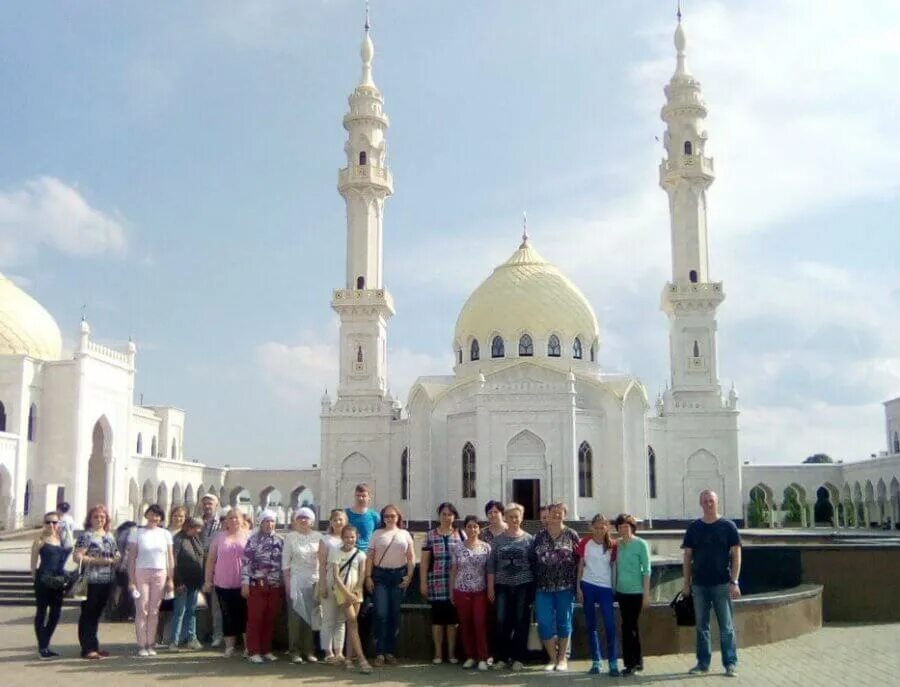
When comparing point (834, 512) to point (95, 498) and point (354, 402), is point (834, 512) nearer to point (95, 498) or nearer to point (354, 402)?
point (354, 402)

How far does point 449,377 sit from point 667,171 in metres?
13.3

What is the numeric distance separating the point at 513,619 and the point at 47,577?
16.1ft

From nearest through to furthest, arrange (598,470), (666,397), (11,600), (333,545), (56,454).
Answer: (333,545), (11,600), (56,454), (598,470), (666,397)

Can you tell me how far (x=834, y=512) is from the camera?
158 ft

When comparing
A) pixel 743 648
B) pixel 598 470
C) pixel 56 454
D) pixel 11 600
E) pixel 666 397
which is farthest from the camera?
pixel 666 397

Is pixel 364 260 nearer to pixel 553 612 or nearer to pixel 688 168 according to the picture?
pixel 688 168

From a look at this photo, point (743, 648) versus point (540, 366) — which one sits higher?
point (540, 366)

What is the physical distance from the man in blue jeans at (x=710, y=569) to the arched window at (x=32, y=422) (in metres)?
31.8

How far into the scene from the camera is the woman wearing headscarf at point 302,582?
10113mm

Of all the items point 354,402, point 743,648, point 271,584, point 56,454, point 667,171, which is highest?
point 667,171

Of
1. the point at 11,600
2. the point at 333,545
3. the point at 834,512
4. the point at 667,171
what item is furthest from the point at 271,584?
the point at 834,512

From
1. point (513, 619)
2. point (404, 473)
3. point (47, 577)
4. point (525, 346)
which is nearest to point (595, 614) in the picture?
point (513, 619)

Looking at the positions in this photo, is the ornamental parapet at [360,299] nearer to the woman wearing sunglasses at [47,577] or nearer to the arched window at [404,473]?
the arched window at [404,473]

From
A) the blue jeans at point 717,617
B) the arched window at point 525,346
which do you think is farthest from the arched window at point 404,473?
the blue jeans at point 717,617
